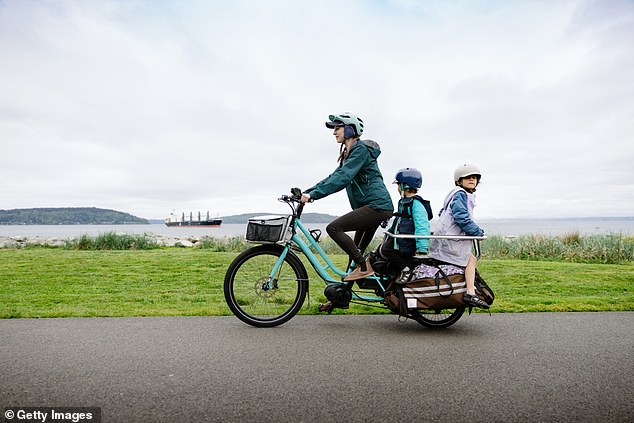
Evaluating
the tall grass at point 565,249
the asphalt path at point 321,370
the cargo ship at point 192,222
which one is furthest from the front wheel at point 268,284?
the cargo ship at point 192,222

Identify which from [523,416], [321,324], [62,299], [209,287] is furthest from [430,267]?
[62,299]

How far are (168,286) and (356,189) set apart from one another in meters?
3.96

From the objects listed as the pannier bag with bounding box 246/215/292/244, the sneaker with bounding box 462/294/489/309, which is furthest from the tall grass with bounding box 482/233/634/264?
the pannier bag with bounding box 246/215/292/244

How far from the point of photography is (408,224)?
5.20m

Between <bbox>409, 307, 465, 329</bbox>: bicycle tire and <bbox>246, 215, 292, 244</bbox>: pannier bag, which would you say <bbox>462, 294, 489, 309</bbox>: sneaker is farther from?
<bbox>246, 215, 292, 244</bbox>: pannier bag

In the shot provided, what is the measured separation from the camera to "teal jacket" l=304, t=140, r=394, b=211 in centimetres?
521

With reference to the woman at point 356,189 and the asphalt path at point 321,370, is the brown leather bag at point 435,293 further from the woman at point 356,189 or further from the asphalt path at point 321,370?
the woman at point 356,189

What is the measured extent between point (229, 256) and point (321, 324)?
21.6ft

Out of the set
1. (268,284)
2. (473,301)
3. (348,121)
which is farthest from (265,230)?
(473,301)

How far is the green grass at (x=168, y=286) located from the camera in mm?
6036

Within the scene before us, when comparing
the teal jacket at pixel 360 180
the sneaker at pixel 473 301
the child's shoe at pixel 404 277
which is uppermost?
the teal jacket at pixel 360 180

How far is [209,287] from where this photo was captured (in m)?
7.75

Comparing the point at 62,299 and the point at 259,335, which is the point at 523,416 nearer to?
the point at 259,335

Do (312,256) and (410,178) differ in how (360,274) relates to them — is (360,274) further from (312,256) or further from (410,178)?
(410,178)
